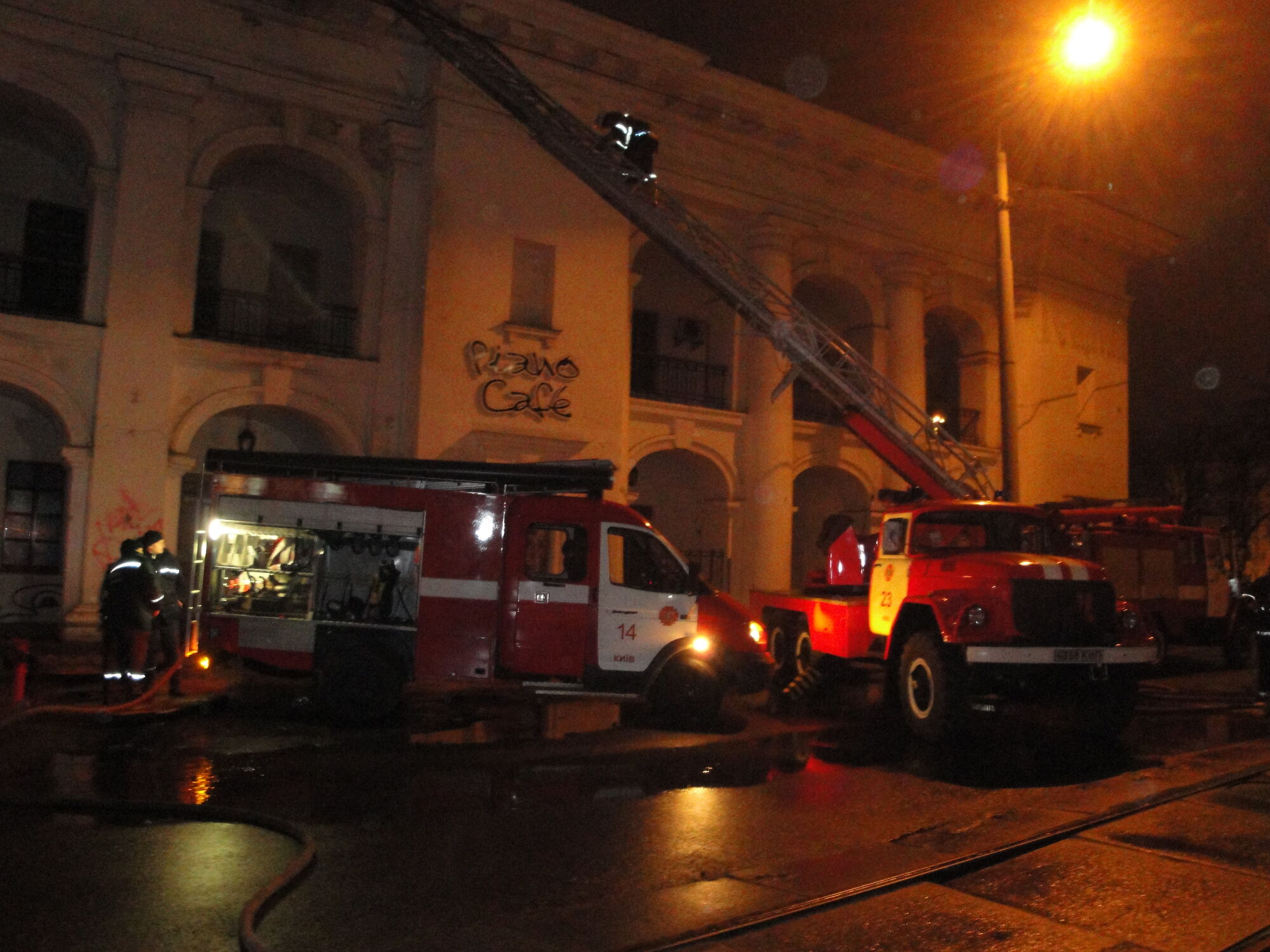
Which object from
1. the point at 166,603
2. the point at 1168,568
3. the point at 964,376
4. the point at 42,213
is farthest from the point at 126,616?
the point at 964,376

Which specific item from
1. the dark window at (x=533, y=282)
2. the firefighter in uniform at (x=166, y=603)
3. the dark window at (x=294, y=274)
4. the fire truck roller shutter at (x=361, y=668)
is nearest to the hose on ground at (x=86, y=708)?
the firefighter in uniform at (x=166, y=603)

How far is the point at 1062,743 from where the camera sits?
984cm

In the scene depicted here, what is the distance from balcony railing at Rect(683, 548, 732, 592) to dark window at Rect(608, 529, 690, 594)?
9.28 meters

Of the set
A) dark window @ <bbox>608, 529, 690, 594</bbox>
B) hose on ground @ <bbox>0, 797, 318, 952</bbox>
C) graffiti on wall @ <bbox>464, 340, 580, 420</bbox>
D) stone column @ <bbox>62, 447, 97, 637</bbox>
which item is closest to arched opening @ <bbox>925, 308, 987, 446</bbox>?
graffiti on wall @ <bbox>464, 340, 580, 420</bbox>

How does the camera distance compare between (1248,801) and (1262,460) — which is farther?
(1262,460)

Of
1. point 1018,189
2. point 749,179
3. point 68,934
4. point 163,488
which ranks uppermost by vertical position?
point 749,179

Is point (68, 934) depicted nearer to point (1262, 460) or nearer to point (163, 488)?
point (163, 488)

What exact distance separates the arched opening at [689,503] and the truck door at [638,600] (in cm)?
924

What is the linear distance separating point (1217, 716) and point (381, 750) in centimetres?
938

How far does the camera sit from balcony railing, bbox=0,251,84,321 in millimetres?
15570

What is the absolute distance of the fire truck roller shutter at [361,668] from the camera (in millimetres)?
10031

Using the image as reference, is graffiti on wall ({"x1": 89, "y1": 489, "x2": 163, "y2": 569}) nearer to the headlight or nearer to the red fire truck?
the red fire truck

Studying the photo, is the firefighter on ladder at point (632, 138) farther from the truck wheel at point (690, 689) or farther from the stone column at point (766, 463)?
the truck wheel at point (690, 689)

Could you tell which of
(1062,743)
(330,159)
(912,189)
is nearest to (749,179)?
(912,189)
